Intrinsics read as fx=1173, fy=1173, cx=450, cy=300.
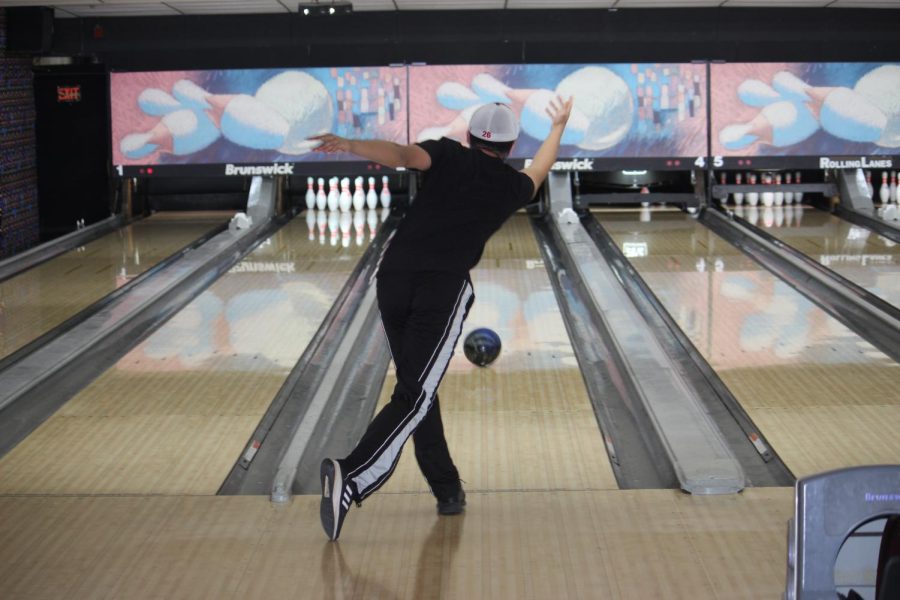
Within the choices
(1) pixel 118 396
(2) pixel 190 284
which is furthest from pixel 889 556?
(2) pixel 190 284

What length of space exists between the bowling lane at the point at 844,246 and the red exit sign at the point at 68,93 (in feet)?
16.2

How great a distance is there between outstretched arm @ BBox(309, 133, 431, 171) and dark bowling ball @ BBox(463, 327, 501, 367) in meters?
2.01

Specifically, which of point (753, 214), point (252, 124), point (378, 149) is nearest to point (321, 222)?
point (252, 124)

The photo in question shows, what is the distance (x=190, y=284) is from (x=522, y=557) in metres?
3.89

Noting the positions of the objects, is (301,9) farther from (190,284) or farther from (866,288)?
(866,288)

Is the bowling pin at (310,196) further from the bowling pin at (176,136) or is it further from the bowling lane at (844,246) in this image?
the bowling lane at (844,246)

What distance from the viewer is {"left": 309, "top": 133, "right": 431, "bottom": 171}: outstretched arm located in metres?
2.47

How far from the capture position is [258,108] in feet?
27.2

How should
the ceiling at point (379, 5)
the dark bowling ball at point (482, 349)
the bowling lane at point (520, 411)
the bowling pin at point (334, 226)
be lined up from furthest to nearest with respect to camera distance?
the ceiling at point (379, 5) < the bowling pin at point (334, 226) < the dark bowling ball at point (482, 349) < the bowling lane at point (520, 411)

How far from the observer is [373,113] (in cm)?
830

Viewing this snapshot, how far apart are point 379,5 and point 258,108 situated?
1.16 meters

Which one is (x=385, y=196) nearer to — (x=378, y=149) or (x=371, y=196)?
(x=371, y=196)

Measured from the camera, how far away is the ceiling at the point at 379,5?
25.4 feet

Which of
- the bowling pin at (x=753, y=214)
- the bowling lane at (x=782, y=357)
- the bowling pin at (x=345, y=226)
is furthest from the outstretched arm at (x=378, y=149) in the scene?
the bowling pin at (x=753, y=214)
